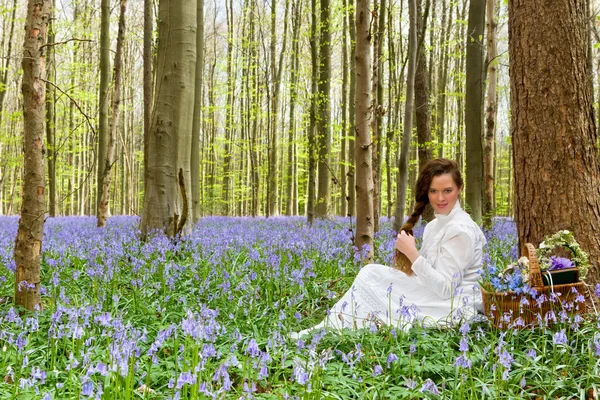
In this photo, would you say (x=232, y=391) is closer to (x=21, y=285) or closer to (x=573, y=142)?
(x=21, y=285)

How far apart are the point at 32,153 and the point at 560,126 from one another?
4.29 metres

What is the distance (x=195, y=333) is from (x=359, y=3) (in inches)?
191

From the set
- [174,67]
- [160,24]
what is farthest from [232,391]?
[160,24]

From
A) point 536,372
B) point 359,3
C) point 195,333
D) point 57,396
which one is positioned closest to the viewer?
point 195,333

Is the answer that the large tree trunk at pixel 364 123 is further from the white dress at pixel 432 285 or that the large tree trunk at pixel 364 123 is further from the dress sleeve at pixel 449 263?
the dress sleeve at pixel 449 263

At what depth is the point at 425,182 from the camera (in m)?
3.99

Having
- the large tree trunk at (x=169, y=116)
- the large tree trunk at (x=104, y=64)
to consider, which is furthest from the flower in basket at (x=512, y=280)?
the large tree trunk at (x=104, y=64)

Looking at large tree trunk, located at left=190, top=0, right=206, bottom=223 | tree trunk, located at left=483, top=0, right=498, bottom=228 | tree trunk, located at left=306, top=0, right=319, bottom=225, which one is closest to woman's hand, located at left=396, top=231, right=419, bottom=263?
tree trunk, located at left=483, top=0, right=498, bottom=228

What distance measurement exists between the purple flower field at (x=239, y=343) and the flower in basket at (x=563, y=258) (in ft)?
1.27

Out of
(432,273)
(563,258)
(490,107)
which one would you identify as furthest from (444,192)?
(490,107)

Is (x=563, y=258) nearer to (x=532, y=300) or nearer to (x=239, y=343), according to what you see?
(x=532, y=300)

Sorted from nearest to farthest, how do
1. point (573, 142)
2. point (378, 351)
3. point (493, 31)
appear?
point (378, 351), point (573, 142), point (493, 31)

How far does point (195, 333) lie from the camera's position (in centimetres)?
227

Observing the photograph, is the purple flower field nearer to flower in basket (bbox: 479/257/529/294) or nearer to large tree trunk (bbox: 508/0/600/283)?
flower in basket (bbox: 479/257/529/294)
